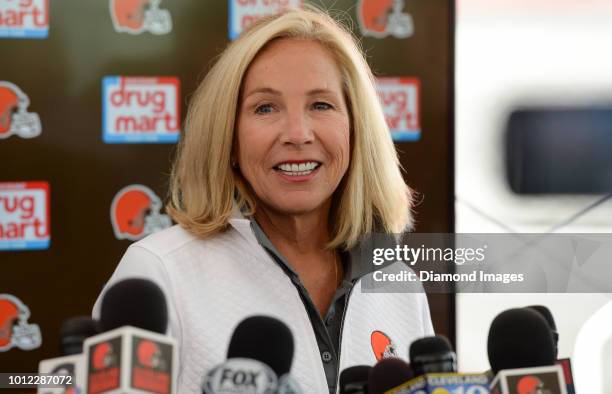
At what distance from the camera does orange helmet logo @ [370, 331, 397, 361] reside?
1.40 m

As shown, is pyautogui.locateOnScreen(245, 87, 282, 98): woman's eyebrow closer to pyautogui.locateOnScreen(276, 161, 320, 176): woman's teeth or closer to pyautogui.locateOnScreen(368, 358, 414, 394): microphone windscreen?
pyautogui.locateOnScreen(276, 161, 320, 176): woman's teeth

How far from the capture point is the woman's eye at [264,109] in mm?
1462

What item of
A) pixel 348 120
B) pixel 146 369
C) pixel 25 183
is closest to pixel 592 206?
pixel 348 120

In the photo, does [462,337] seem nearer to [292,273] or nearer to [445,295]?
[445,295]

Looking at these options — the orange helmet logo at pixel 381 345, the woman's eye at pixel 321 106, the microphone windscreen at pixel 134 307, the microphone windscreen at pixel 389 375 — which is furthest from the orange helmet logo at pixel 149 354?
the woman's eye at pixel 321 106

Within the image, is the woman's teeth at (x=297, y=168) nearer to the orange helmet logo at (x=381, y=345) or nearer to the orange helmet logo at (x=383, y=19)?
the orange helmet logo at (x=381, y=345)

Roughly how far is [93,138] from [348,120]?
1.20m

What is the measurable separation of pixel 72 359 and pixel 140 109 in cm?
176

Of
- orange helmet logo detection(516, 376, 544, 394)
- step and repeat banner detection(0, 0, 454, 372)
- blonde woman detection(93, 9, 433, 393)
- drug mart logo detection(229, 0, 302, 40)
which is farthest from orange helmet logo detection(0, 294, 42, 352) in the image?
orange helmet logo detection(516, 376, 544, 394)

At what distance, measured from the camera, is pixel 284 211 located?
59.1 inches

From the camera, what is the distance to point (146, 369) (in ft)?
2.54

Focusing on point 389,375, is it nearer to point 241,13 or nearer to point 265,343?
point 265,343

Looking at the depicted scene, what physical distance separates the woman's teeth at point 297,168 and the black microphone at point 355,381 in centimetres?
54

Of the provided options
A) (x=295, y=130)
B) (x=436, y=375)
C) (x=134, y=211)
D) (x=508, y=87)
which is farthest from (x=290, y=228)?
(x=508, y=87)
